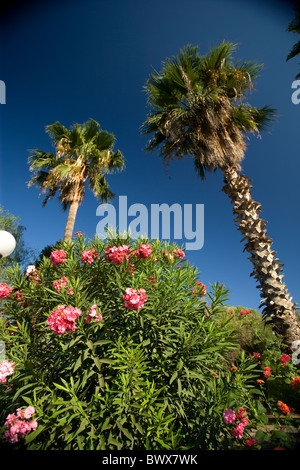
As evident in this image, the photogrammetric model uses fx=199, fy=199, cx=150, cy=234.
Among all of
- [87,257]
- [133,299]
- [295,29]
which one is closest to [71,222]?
[87,257]

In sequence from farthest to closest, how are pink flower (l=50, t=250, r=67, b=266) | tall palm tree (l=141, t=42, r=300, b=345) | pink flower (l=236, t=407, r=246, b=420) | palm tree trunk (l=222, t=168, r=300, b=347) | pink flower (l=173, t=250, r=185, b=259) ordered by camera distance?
tall palm tree (l=141, t=42, r=300, b=345) < palm tree trunk (l=222, t=168, r=300, b=347) < pink flower (l=173, t=250, r=185, b=259) < pink flower (l=50, t=250, r=67, b=266) < pink flower (l=236, t=407, r=246, b=420)

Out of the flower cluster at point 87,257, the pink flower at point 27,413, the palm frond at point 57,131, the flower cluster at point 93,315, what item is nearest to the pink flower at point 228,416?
the flower cluster at point 93,315

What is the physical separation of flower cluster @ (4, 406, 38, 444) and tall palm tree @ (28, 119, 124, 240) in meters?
6.84

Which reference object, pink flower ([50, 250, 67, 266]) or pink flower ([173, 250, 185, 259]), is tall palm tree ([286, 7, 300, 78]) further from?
pink flower ([50, 250, 67, 266])

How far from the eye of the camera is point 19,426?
5.96 feet

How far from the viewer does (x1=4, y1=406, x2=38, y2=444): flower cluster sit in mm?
1810

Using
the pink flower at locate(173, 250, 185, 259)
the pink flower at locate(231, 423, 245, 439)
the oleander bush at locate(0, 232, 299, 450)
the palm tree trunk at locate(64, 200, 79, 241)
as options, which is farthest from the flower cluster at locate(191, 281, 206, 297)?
the palm tree trunk at locate(64, 200, 79, 241)

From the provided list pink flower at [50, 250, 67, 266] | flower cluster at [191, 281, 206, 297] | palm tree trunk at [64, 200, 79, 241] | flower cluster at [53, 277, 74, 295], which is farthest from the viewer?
palm tree trunk at [64, 200, 79, 241]

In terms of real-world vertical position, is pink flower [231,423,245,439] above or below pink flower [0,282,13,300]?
below

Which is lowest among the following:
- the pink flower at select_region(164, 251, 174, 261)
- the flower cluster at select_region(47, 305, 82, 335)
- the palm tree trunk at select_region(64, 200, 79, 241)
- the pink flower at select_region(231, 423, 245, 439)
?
the pink flower at select_region(231, 423, 245, 439)

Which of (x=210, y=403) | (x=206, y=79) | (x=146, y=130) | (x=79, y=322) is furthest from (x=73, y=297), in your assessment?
(x=206, y=79)

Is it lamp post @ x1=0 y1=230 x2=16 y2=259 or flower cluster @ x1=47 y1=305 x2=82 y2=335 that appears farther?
lamp post @ x1=0 y1=230 x2=16 y2=259

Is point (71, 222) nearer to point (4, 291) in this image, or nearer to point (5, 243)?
point (5, 243)
